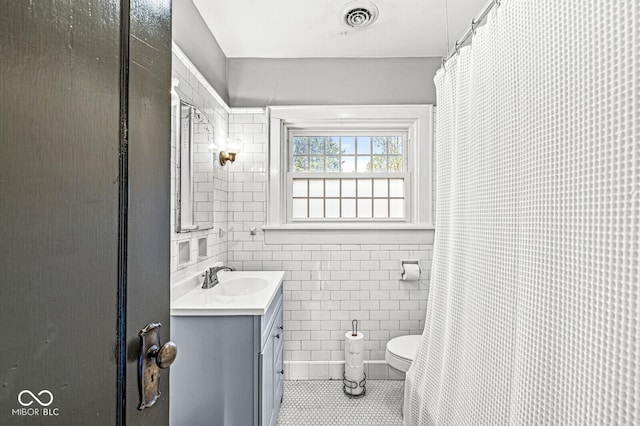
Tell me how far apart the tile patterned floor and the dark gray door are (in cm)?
192

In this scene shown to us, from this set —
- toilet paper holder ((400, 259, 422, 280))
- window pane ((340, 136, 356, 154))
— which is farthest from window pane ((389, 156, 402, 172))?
toilet paper holder ((400, 259, 422, 280))

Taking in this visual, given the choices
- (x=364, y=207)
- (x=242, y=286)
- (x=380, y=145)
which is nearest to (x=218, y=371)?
(x=242, y=286)

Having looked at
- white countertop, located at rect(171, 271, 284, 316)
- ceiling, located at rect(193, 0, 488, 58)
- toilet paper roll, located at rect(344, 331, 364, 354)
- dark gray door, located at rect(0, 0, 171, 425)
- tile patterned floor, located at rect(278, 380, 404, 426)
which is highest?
ceiling, located at rect(193, 0, 488, 58)

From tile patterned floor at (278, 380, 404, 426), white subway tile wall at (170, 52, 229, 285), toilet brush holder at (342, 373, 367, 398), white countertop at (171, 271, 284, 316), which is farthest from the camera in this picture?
toilet brush holder at (342, 373, 367, 398)

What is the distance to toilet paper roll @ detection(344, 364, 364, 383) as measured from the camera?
2.55 m

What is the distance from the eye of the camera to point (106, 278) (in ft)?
1.60

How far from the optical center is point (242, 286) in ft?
7.86

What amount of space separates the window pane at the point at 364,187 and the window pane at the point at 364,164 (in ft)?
0.30

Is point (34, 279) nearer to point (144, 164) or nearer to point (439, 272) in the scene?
point (144, 164)

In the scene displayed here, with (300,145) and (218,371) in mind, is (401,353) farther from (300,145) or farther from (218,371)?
(300,145)

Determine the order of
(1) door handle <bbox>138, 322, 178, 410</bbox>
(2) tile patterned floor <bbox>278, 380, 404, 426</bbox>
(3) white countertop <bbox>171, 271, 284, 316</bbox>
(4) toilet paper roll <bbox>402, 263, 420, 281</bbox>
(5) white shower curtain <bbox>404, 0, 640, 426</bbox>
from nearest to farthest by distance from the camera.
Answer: (1) door handle <bbox>138, 322, 178, 410</bbox>
(5) white shower curtain <bbox>404, 0, 640, 426</bbox>
(3) white countertop <bbox>171, 271, 284, 316</bbox>
(2) tile patterned floor <bbox>278, 380, 404, 426</bbox>
(4) toilet paper roll <bbox>402, 263, 420, 281</bbox>

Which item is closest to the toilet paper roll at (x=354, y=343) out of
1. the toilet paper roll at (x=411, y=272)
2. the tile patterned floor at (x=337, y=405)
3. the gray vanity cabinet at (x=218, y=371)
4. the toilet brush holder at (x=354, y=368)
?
the toilet brush holder at (x=354, y=368)

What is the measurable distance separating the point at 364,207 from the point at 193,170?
1460 mm

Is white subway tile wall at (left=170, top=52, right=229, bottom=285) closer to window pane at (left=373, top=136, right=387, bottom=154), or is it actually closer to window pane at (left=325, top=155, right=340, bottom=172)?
window pane at (left=325, top=155, right=340, bottom=172)
